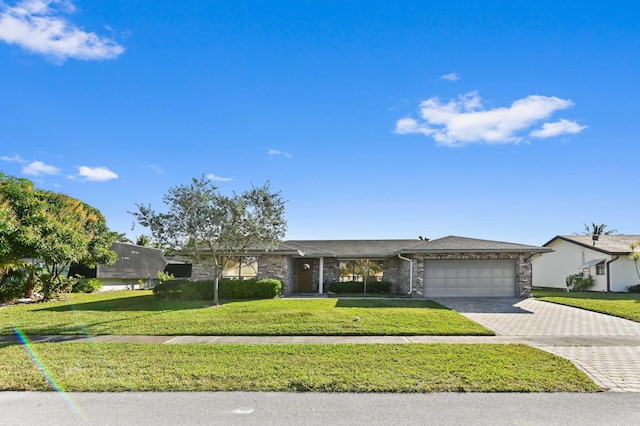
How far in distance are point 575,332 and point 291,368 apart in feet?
26.1

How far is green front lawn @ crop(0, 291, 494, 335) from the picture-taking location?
10539mm

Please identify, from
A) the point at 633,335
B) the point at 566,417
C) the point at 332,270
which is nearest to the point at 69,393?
the point at 566,417

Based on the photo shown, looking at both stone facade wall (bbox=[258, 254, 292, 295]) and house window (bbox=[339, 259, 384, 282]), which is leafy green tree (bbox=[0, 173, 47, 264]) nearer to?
stone facade wall (bbox=[258, 254, 292, 295])

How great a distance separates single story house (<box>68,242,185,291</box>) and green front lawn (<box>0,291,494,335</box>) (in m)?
11.3

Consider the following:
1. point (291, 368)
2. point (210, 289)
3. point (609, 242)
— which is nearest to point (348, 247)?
point (210, 289)

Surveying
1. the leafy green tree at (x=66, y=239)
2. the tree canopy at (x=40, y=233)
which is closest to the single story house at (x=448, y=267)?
the leafy green tree at (x=66, y=239)

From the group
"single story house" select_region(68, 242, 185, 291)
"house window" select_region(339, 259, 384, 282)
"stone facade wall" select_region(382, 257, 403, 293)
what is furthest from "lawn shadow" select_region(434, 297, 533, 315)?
"single story house" select_region(68, 242, 185, 291)

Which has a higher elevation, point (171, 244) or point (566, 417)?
point (171, 244)

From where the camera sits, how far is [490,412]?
4949 millimetres

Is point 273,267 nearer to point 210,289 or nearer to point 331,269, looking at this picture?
point 210,289

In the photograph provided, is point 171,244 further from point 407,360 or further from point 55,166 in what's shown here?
point 407,360

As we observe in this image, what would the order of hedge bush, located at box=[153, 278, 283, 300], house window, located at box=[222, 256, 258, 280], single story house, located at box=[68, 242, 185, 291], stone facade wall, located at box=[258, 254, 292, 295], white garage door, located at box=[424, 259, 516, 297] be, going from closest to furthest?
hedge bush, located at box=[153, 278, 283, 300], white garage door, located at box=[424, 259, 516, 297], stone facade wall, located at box=[258, 254, 292, 295], house window, located at box=[222, 256, 258, 280], single story house, located at box=[68, 242, 185, 291]

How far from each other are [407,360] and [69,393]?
5.12 metres

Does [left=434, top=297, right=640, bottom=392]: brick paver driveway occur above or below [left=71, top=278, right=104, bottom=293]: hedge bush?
above
